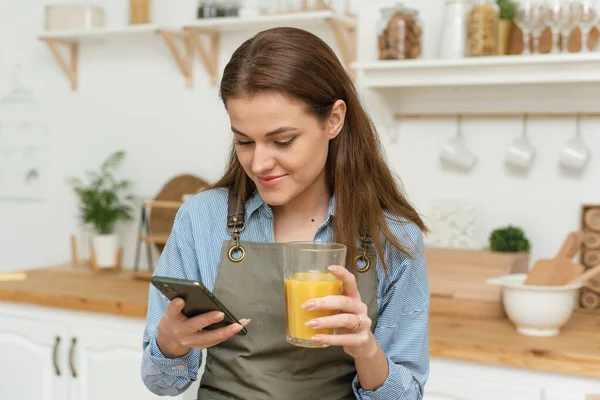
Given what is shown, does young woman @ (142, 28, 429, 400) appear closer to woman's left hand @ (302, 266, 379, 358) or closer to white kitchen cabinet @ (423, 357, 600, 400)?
woman's left hand @ (302, 266, 379, 358)

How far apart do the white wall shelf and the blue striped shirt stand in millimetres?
1271

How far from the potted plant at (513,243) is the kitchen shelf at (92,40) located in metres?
1.30

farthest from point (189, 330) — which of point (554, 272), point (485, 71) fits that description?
point (485, 71)

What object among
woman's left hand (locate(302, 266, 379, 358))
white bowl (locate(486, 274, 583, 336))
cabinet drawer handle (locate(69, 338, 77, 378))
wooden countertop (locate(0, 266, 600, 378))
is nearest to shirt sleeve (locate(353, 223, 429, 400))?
woman's left hand (locate(302, 266, 379, 358))

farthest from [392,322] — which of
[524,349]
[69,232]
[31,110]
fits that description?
[31,110]

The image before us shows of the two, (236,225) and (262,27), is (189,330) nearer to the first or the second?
(236,225)

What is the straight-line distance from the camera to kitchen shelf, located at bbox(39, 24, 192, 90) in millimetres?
2838

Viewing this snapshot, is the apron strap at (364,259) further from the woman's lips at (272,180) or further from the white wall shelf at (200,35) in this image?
the white wall shelf at (200,35)

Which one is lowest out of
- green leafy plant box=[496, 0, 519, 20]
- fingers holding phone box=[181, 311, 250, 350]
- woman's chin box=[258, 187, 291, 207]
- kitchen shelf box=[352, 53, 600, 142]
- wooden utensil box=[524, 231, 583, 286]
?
wooden utensil box=[524, 231, 583, 286]

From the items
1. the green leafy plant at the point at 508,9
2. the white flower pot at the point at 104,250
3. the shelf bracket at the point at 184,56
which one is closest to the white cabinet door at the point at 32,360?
the white flower pot at the point at 104,250

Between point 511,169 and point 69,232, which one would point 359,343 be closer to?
point 511,169

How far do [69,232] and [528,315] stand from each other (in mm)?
1979

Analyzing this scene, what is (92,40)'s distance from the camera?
3.16 m

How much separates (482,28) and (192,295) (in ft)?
4.93
